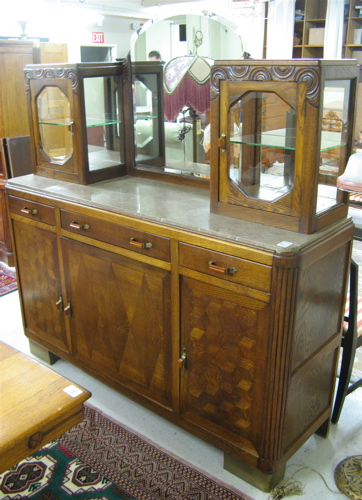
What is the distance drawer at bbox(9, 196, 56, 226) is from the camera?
2.62 m

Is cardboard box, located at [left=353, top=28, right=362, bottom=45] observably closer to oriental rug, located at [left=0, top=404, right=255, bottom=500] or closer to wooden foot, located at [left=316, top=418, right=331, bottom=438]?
wooden foot, located at [left=316, top=418, right=331, bottom=438]

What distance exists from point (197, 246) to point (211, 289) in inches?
6.9

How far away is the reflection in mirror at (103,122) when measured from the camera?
8.79ft

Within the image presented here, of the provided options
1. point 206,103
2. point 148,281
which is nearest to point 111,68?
point 206,103

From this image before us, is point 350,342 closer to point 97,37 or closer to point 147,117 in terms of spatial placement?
point 147,117

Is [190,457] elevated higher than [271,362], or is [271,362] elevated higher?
[271,362]

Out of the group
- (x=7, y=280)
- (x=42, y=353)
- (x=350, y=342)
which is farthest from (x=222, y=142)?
(x=7, y=280)

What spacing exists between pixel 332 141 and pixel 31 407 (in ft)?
4.73

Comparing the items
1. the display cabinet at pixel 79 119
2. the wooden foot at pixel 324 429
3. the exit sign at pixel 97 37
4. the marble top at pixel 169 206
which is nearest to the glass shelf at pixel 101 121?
the display cabinet at pixel 79 119

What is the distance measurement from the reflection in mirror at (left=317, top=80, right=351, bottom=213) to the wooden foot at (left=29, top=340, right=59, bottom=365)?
1.85 m

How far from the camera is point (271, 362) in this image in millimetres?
1888

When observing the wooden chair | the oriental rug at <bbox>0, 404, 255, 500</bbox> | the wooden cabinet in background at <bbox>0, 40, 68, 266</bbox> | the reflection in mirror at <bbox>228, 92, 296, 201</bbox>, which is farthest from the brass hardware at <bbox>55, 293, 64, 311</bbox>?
the wooden cabinet in background at <bbox>0, 40, 68, 266</bbox>

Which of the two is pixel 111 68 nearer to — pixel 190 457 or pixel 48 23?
pixel 190 457

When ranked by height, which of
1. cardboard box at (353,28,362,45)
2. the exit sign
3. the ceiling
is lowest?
cardboard box at (353,28,362,45)
